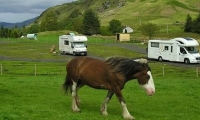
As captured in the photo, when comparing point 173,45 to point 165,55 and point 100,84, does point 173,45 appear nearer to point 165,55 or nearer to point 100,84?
point 165,55

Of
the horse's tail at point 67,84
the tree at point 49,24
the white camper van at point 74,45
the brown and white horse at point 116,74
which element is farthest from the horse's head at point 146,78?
the tree at point 49,24

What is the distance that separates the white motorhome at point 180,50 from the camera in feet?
148

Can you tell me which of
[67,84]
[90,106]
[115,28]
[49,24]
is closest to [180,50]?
[90,106]

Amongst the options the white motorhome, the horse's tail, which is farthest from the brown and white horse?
the white motorhome

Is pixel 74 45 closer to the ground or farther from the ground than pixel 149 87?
farther from the ground

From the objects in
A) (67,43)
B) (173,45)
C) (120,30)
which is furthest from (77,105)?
(120,30)

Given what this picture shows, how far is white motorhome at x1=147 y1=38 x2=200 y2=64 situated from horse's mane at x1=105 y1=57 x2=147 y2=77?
34.2 m

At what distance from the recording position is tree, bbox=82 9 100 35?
123963 mm

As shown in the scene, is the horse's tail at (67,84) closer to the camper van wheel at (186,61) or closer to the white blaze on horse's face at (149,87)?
the white blaze on horse's face at (149,87)

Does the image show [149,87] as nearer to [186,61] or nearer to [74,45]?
[186,61]

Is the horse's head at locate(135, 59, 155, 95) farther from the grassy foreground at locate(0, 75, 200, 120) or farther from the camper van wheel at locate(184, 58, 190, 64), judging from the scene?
the camper van wheel at locate(184, 58, 190, 64)

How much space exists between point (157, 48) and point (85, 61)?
37968 mm

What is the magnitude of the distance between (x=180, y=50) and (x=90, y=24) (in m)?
81.4

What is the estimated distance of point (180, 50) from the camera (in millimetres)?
45906
